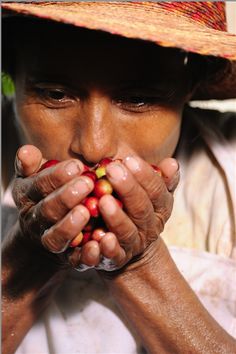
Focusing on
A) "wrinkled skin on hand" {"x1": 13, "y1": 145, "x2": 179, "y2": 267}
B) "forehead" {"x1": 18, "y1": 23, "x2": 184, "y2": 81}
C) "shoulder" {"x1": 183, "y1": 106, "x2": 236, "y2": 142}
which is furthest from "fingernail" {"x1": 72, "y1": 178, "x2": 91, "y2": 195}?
"shoulder" {"x1": 183, "y1": 106, "x2": 236, "y2": 142}

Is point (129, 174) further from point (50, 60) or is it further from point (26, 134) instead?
point (26, 134)

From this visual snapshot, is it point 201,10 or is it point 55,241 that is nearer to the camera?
point 55,241

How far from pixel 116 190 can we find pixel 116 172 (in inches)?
1.4

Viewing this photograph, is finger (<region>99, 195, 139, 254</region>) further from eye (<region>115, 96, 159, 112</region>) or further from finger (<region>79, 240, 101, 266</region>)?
eye (<region>115, 96, 159, 112</region>)

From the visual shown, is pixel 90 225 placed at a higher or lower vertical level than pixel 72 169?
lower

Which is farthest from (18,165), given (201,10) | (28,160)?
(201,10)

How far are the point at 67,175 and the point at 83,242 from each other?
136 millimetres

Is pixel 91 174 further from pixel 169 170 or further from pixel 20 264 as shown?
pixel 20 264

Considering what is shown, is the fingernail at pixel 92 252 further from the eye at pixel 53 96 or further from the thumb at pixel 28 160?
the eye at pixel 53 96

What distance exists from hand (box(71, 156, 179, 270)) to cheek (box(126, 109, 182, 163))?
0.50 feet

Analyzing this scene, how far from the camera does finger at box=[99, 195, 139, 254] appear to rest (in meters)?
0.87

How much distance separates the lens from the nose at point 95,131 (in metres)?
1.08

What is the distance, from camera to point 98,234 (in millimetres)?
931

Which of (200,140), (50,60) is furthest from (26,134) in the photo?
(200,140)
